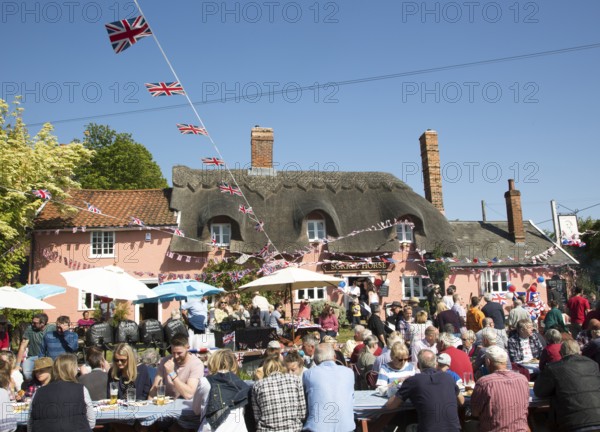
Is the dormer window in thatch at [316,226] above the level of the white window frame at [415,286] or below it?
above

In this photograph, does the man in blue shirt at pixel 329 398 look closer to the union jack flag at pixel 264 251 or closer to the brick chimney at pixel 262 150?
the union jack flag at pixel 264 251

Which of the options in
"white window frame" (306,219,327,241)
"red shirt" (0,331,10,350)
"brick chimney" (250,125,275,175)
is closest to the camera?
"red shirt" (0,331,10,350)

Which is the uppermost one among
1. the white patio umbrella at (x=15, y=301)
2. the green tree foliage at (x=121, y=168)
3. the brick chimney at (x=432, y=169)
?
the green tree foliage at (x=121, y=168)

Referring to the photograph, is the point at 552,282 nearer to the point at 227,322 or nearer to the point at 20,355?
the point at 227,322

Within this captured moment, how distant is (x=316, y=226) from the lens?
912 inches

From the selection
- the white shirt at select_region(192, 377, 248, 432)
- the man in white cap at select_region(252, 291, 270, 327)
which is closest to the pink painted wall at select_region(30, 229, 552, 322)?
the man in white cap at select_region(252, 291, 270, 327)

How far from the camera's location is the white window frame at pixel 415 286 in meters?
23.1

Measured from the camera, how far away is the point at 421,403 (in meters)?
5.17

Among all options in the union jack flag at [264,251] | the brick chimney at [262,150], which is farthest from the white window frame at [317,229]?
the brick chimney at [262,150]

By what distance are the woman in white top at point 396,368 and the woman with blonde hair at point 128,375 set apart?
272 centimetres

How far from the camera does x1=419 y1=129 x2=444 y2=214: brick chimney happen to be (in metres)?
26.5

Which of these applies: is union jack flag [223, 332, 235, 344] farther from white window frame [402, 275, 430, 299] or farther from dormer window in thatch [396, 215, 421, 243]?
dormer window in thatch [396, 215, 421, 243]

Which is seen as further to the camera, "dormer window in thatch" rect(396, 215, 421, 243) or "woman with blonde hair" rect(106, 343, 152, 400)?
"dormer window in thatch" rect(396, 215, 421, 243)

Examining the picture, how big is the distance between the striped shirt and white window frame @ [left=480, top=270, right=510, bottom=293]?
19444 millimetres
